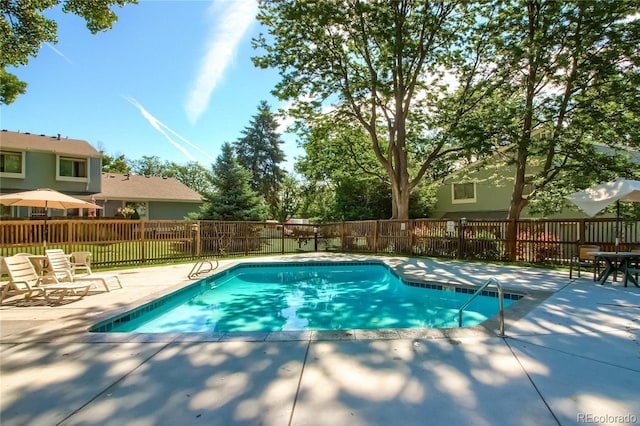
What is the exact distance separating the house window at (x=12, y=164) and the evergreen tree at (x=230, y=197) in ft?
38.6

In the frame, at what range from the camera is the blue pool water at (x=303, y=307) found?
6410 mm

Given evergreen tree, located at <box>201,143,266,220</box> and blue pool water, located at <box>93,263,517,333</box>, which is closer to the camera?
blue pool water, located at <box>93,263,517,333</box>

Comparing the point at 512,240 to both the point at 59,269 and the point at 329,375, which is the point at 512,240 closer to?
the point at 329,375

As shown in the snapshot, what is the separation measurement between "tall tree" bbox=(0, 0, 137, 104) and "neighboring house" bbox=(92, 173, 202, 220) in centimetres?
1514

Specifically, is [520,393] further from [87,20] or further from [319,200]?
[319,200]

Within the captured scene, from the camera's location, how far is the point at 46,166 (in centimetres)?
2194

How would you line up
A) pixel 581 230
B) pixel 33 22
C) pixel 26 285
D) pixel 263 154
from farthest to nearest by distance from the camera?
1. pixel 263 154
2. pixel 581 230
3. pixel 33 22
4. pixel 26 285

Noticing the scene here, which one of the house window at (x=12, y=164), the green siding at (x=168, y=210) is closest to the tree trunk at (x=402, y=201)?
the green siding at (x=168, y=210)

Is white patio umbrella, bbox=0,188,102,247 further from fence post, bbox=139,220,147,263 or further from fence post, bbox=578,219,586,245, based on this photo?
fence post, bbox=578,219,586,245

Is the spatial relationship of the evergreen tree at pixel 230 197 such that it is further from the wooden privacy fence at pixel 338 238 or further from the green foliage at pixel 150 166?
the green foliage at pixel 150 166

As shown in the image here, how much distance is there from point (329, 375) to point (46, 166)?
2593cm

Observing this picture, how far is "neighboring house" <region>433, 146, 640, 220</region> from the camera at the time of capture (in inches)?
800

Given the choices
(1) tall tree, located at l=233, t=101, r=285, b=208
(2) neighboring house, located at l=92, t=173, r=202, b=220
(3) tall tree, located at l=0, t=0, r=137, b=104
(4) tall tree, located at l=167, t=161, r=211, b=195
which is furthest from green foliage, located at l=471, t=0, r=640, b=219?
(4) tall tree, located at l=167, t=161, r=211, b=195

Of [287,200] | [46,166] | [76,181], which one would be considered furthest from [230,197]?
[287,200]
